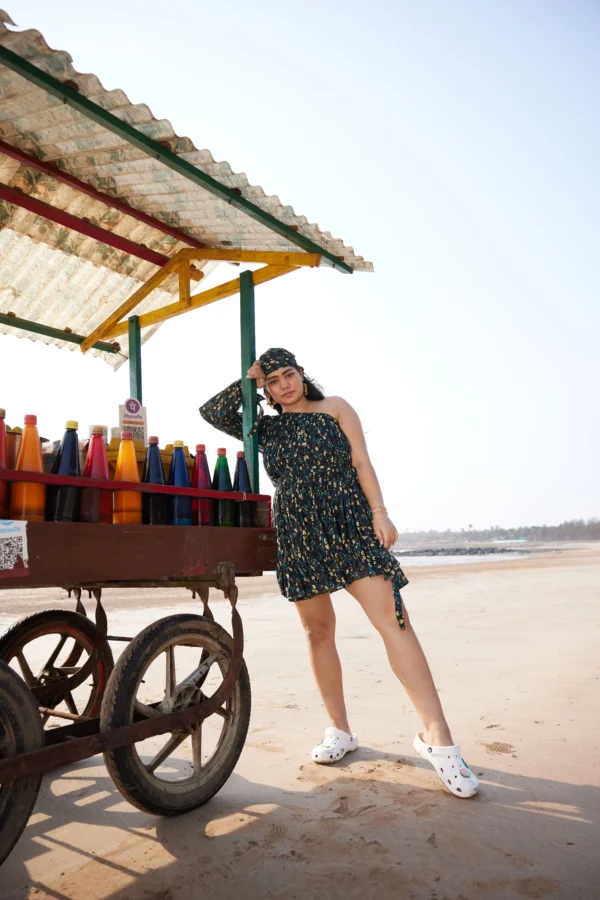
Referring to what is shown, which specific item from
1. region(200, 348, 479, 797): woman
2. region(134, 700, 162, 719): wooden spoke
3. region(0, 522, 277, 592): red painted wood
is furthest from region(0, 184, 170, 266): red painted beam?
region(134, 700, 162, 719): wooden spoke

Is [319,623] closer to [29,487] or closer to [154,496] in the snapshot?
[154,496]

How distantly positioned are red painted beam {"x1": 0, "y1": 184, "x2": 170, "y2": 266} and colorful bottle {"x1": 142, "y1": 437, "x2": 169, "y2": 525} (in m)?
1.23

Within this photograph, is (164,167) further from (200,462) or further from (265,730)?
(265,730)

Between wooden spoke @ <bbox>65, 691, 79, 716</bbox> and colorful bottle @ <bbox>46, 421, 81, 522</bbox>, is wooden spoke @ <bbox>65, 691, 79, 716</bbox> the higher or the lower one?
the lower one

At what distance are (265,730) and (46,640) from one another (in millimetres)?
3820

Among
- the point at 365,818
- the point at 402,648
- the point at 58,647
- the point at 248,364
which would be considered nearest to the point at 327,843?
the point at 365,818

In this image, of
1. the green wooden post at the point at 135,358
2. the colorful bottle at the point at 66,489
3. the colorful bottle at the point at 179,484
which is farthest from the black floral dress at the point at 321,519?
the green wooden post at the point at 135,358

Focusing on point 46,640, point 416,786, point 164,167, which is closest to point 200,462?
point 164,167

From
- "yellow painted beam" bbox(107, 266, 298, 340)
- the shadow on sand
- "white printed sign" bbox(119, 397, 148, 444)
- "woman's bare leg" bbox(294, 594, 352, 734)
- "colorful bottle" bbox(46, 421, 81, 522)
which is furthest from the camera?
"yellow painted beam" bbox(107, 266, 298, 340)

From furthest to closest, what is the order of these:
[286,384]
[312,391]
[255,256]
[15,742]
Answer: [255,256] → [312,391] → [286,384] → [15,742]

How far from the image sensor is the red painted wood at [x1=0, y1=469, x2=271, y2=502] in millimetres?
1943

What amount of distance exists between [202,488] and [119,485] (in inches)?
19.1

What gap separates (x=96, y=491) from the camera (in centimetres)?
218

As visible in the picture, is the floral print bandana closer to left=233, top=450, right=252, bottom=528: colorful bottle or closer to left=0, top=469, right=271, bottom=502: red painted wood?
left=233, top=450, right=252, bottom=528: colorful bottle
